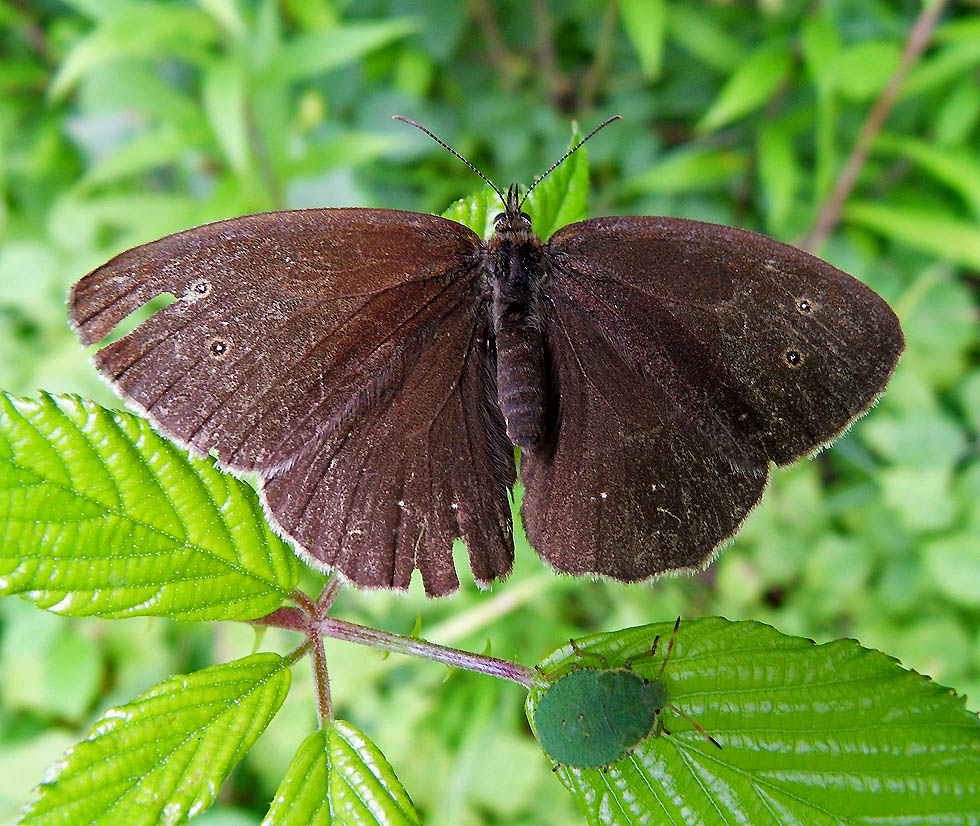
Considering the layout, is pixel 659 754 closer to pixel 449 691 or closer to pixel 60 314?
pixel 449 691

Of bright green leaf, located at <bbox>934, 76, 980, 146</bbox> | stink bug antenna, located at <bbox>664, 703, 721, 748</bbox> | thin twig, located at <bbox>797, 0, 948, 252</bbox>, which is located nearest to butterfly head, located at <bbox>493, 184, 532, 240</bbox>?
stink bug antenna, located at <bbox>664, 703, 721, 748</bbox>

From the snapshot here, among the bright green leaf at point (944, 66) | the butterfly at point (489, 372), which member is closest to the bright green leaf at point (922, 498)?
the butterfly at point (489, 372)

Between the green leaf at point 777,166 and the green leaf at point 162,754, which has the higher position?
the green leaf at point 162,754

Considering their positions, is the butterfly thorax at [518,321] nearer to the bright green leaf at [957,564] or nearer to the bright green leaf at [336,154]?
the bright green leaf at [336,154]

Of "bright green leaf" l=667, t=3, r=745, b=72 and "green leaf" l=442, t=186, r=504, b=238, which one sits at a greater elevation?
"green leaf" l=442, t=186, r=504, b=238

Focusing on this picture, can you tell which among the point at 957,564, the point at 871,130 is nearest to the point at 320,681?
the point at 957,564

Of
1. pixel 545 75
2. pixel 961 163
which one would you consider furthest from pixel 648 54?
pixel 961 163

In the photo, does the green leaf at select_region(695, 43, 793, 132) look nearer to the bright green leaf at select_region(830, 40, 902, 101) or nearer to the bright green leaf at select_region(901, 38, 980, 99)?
the bright green leaf at select_region(830, 40, 902, 101)
